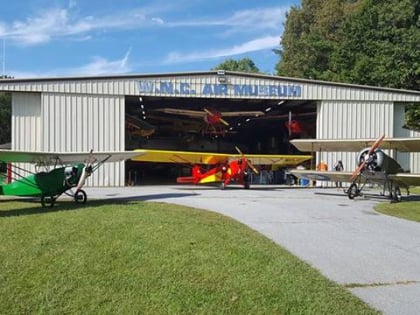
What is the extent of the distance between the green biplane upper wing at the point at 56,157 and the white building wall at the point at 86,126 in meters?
8.14

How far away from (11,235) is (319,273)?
5.73 metres

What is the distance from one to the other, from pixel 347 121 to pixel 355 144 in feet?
26.0

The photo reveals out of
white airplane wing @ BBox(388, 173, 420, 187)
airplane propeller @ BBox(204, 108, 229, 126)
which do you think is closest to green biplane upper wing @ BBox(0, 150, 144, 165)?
white airplane wing @ BBox(388, 173, 420, 187)

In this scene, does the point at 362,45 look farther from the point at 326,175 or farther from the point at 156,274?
the point at 156,274

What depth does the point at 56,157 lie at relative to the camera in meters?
15.0

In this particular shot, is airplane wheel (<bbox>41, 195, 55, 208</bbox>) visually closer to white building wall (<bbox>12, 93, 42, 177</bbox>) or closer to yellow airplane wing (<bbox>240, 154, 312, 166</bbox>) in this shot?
white building wall (<bbox>12, 93, 42, 177</bbox>)

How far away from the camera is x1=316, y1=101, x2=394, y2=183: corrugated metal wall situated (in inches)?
1084

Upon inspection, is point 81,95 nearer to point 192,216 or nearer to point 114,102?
point 114,102

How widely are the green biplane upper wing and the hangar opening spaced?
11278 mm

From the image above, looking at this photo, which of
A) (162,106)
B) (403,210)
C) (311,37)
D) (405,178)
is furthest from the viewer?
(311,37)

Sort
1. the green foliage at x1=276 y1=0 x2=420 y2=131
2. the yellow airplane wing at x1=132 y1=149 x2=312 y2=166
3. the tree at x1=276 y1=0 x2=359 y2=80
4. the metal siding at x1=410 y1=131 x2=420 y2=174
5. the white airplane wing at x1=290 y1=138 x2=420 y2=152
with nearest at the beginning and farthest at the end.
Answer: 1. the white airplane wing at x1=290 y1=138 x2=420 y2=152
2. the yellow airplane wing at x1=132 y1=149 x2=312 y2=166
3. the metal siding at x1=410 y1=131 x2=420 y2=174
4. the green foliage at x1=276 y1=0 x2=420 y2=131
5. the tree at x1=276 y1=0 x2=359 y2=80

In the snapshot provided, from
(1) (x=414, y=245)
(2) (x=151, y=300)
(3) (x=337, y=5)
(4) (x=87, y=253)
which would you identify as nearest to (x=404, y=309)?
(2) (x=151, y=300)

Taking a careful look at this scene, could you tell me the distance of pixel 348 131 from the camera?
90.6 feet

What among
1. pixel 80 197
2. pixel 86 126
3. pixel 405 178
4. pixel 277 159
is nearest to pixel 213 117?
pixel 277 159
